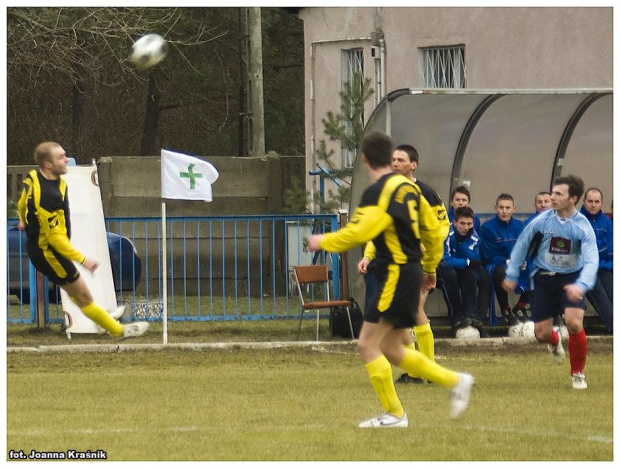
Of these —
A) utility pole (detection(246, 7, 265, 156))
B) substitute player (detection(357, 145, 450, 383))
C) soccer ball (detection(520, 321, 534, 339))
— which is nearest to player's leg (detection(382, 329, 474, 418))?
substitute player (detection(357, 145, 450, 383))

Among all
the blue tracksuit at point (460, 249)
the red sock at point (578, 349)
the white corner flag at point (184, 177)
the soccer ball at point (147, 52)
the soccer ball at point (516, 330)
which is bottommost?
the soccer ball at point (516, 330)

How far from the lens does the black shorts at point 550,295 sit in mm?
12008

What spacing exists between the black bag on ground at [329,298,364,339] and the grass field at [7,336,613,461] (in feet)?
3.13

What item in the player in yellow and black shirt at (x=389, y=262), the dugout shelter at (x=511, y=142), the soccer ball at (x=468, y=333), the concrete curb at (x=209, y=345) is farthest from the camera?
the dugout shelter at (x=511, y=142)

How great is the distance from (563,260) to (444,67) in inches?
488

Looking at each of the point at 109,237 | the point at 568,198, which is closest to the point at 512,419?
the point at 568,198

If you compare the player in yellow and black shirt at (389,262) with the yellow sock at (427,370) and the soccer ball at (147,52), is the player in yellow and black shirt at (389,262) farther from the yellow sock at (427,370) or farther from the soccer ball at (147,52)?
the soccer ball at (147,52)

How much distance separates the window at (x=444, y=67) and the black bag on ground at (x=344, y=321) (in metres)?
7.33

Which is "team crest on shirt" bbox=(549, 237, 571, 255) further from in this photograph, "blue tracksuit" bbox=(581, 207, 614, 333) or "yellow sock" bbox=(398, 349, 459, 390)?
"blue tracksuit" bbox=(581, 207, 614, 333)

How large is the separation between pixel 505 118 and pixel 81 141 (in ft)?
75.3

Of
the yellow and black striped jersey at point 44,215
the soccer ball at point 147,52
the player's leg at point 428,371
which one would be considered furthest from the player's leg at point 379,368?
the soccer ball at point 147,52

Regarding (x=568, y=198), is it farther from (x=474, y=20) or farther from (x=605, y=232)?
(x=474, y=20)

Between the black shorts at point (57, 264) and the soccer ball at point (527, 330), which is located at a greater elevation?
the black shorts at point (57, 264)

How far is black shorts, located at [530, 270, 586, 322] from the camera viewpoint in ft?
39.4
